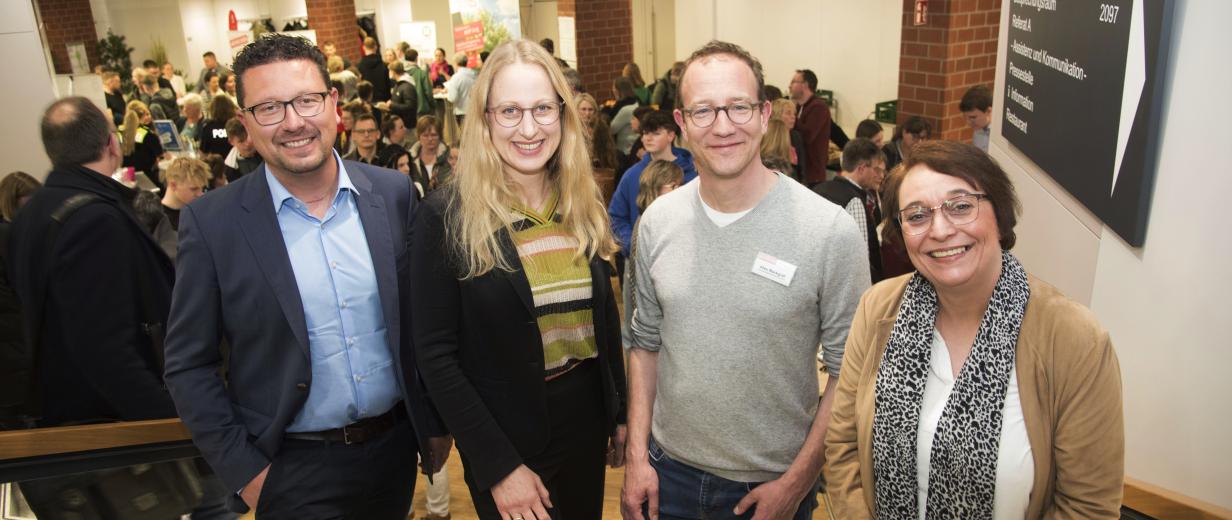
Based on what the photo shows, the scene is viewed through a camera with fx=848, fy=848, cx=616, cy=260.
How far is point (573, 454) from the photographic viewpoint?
216 cm

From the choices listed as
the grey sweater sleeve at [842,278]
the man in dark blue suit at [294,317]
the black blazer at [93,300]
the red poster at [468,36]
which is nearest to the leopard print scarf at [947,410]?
the grey sweater sleeve at [842,278]

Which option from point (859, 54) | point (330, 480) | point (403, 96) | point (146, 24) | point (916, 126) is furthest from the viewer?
point (146, 24)

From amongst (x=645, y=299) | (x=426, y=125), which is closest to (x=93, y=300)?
(x=645, y=299)

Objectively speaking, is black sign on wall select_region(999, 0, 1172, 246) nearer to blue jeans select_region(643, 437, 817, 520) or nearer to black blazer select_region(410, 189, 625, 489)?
blue jeans select_region(643, 437, 817, 520)

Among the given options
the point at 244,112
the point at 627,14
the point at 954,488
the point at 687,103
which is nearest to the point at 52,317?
the point at 244,112

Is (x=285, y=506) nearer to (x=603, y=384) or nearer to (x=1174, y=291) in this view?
(x=603, y=384)

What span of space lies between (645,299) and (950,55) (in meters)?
4.94

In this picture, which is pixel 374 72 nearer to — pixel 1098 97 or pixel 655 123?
pixel 655 123

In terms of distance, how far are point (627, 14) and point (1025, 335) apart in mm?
10460

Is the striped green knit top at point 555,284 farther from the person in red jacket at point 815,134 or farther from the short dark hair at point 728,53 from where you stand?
the person in red jacket at point 815,134

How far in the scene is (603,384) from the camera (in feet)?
7.16

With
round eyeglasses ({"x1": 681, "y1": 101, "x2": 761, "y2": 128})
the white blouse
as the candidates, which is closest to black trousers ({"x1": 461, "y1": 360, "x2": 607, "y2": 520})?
round eyeglasses ({"x1": 681, "y1": 101, "x2": 761, "y2": 128})

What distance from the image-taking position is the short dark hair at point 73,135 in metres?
2.89

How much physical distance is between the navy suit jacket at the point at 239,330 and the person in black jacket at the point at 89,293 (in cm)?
79
